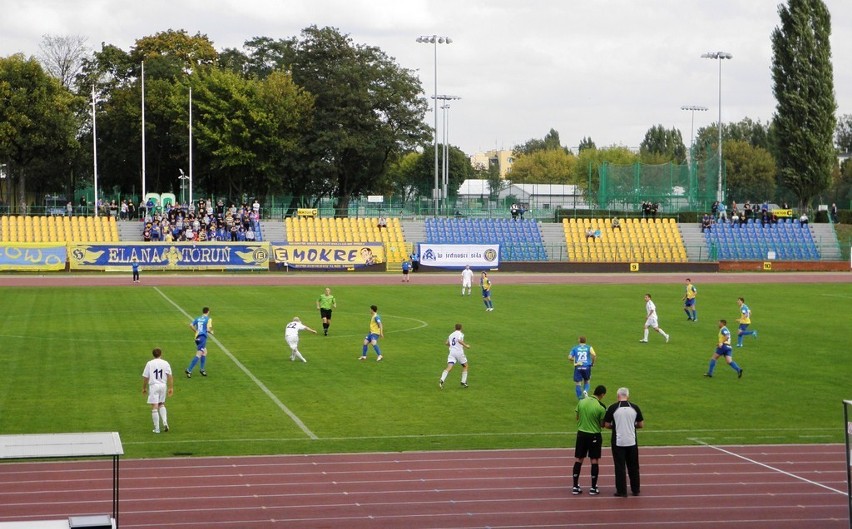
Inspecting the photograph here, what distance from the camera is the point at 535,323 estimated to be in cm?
4112

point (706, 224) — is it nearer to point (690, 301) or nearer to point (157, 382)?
point (690, 301)

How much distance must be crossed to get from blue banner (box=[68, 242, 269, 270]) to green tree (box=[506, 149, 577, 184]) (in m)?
97.0

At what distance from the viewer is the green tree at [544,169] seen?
164 meters

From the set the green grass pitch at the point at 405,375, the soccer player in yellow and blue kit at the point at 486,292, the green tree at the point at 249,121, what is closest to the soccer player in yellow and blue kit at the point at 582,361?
the green grass pitch at the point at 405,375

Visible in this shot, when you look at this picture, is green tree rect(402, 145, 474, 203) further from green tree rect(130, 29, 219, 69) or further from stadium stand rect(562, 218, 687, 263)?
stadium stand rect(562, 218, 687, 263)

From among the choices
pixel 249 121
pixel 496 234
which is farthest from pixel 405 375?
pixel 249 121

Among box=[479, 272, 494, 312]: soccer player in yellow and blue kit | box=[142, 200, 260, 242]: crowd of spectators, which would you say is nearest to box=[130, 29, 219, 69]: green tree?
box=[142, 200, 260, 242]: crowd of spectators

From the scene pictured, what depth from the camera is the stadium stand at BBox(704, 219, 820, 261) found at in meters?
77.7

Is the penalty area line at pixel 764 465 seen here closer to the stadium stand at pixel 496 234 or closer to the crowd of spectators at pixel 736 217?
the stadium stand at pixel 496 234

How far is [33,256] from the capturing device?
2581 inches

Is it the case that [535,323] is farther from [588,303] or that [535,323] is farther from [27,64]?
[27,64]

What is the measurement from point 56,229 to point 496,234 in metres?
29.2

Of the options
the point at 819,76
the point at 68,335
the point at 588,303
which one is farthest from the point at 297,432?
the point at 819,76

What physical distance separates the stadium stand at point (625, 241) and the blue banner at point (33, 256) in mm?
32670
